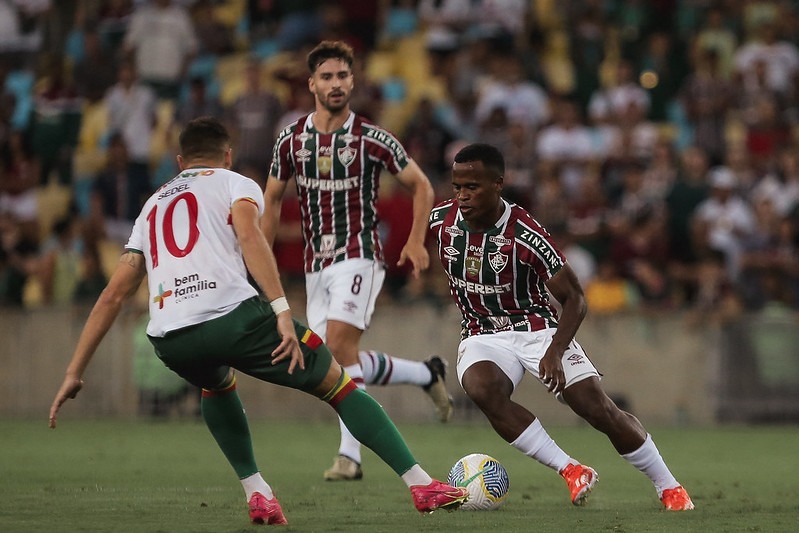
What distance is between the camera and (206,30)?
20.2m

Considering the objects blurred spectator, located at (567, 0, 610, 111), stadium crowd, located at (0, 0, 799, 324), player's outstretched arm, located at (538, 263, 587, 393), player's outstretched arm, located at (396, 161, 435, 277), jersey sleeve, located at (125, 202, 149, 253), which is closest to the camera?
jersey sleeve, located at (125, 202, 149, 253)

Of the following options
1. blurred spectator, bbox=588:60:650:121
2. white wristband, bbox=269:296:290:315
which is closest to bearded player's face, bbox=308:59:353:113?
white wristband, bbox=269:296:290:315

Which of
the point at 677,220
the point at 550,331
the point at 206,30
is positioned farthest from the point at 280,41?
the point at 550,331

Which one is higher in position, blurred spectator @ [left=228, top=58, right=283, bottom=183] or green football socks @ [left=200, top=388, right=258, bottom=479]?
blurred spectator @ [left=228, top=58, right=283, bottom=183]

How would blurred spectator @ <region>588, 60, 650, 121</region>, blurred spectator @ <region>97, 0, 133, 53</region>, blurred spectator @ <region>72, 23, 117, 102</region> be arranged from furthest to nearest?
blurred spectator @ <region>97, 0, 133, 53</region> → blurred spectator @ <region>72, 23, 117, 102</region> → blurred spectator @ <region>588, 60, 650, 121</region>

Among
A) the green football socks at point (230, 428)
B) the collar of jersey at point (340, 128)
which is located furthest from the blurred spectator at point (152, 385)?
the green football socks at point (230, 428)

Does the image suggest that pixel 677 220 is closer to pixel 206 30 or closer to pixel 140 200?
pixel 140 200

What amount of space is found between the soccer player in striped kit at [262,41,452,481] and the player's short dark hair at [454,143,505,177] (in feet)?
5.38

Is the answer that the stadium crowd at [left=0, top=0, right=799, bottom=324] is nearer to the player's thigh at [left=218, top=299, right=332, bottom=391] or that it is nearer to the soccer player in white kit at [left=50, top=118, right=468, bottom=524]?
the soccer player in white kit at [left=50, top=118, right=468, bottom=524]

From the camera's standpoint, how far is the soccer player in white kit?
6.65 meters

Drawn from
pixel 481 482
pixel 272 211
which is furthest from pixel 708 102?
pixel 481 482

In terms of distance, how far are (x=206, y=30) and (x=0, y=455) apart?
10278mm

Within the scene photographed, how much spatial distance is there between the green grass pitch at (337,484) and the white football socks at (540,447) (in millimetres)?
264

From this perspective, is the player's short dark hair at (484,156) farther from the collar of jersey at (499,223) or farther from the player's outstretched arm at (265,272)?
the player's outstretched arm at (265,272)
